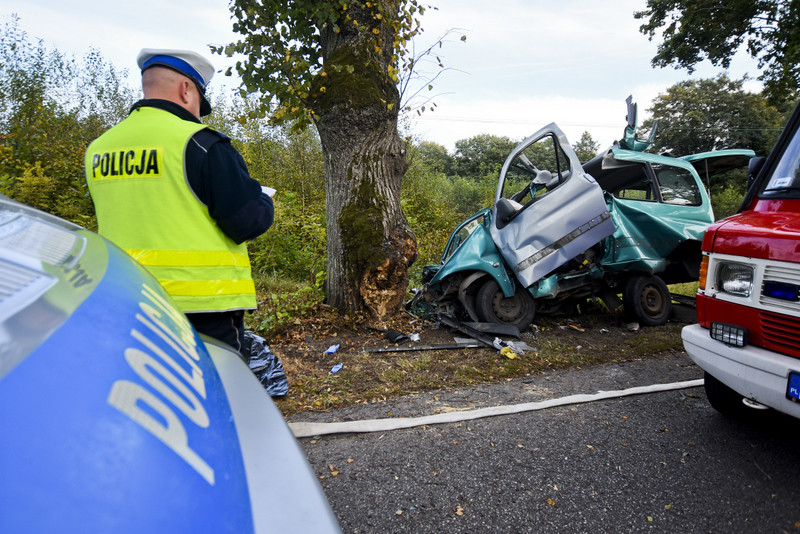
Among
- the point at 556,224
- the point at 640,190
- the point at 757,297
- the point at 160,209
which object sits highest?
the point at 640,190

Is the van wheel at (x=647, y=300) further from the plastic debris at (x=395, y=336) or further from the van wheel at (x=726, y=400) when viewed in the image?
the plastic debris at (x=395, y=336)

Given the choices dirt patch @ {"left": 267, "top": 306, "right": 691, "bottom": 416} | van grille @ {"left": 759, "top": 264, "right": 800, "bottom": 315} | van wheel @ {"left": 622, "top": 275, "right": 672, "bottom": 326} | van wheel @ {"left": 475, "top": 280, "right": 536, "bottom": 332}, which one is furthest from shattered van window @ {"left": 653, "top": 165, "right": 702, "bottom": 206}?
van grille @ {"left": 759, "top": 264, "right": 800, "bottom": 315}

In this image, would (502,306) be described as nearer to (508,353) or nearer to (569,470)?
(508,353)

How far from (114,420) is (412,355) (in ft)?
12.7

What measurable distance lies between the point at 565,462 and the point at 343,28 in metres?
4.89

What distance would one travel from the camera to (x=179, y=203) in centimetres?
190

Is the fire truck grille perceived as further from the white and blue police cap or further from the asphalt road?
the white and blue police cap

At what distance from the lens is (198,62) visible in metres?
2.20

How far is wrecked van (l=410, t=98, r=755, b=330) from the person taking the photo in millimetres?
4945

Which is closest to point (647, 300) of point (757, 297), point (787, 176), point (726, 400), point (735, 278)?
point (726, 400)

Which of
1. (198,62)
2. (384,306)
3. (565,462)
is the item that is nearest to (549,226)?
(384,306)

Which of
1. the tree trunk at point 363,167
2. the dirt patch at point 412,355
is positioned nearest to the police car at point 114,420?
the dirt patch at point 412,355

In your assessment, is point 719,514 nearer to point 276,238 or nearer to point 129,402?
point 129,402

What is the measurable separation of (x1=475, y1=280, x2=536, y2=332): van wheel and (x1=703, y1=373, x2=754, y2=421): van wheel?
2.36 m
